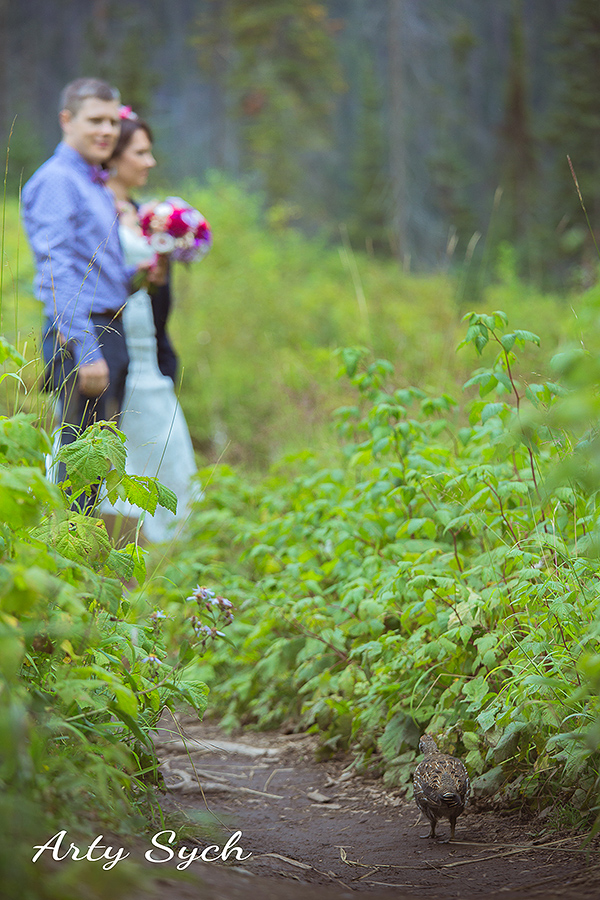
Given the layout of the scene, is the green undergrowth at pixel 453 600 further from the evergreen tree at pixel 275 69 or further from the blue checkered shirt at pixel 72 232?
the evergreen tree at pixel 275 69

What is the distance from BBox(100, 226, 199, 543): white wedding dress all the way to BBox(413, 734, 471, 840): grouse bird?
8.31 ft

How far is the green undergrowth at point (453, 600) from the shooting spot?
200 centimetres

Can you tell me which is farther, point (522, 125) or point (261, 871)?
point (522, 125)

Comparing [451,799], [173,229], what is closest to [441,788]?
[451,799]

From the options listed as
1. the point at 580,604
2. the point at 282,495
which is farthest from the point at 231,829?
the point at 282,495

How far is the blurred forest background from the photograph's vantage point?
17.5m

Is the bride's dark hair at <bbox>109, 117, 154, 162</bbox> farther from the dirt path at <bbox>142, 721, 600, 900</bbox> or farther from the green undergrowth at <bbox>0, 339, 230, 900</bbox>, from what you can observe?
the dirt path at <bbox>142, 721, 600, 900</bbox>

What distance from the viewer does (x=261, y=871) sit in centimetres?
175

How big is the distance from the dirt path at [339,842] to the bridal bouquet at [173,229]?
2.57 meters

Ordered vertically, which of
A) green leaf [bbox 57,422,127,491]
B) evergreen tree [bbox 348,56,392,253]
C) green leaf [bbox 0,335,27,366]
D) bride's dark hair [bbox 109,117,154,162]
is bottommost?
evergreen tree [bbox 348,56,392,253]

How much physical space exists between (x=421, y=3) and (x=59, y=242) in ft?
51.5

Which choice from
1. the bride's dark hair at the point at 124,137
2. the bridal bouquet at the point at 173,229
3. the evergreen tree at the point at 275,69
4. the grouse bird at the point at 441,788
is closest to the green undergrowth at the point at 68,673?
the grouse bird at the point at 441,788

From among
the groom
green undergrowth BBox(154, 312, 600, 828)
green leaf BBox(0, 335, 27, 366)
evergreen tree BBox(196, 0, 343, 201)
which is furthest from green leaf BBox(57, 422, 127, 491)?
evergreen tree BBox(196, 0, 343, 201)

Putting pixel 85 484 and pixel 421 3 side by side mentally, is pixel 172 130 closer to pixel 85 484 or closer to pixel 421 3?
pixel 421 3
